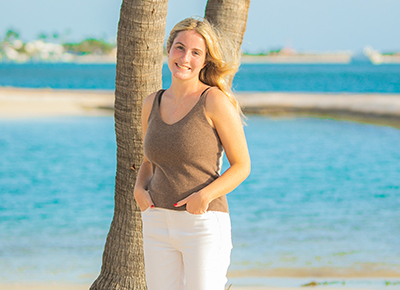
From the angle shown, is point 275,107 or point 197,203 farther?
point 275,107

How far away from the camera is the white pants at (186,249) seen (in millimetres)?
2322

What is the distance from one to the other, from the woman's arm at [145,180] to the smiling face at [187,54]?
0.90 feet

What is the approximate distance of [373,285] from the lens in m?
4.64

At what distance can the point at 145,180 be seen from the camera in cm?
271

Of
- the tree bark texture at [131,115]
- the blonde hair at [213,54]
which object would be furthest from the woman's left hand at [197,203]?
the tree bark texture at [131,115]

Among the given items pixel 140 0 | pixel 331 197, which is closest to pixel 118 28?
pixel 140 0

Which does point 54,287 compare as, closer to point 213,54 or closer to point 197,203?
point 197,203

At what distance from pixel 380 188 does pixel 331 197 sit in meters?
1.24

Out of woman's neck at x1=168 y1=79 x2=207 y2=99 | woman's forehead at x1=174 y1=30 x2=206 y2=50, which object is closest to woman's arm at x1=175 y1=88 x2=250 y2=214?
woman's neck at x1=168 y1=79 x2=207 y2=99

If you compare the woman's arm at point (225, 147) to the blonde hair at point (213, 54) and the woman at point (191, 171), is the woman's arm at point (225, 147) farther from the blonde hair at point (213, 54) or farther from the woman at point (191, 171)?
the blonde hair at point (213, 54)

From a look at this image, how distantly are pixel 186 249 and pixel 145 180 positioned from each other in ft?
1.74

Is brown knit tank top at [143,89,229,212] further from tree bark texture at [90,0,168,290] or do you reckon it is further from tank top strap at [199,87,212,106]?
tree bark texture at [90,0,168,290]

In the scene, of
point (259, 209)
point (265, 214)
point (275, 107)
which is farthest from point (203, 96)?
point (275, 107)

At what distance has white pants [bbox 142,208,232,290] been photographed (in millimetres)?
2322
